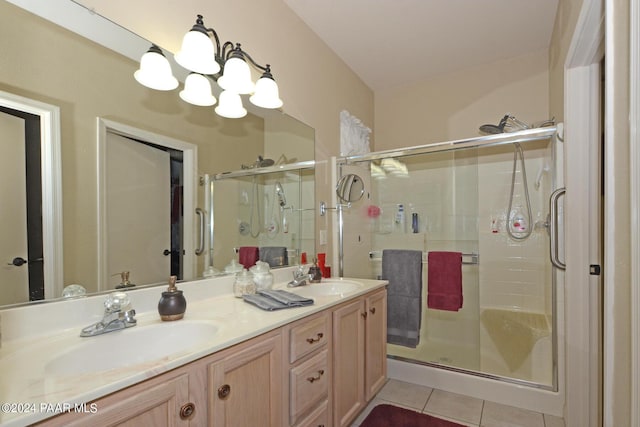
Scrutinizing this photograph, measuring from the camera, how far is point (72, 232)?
1.07 meters

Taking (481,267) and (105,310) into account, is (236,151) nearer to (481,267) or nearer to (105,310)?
(105,310)

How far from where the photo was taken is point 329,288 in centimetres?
204

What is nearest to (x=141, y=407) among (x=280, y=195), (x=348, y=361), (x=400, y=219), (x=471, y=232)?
(x=348, y=361)

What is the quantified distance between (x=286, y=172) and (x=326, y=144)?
595mm

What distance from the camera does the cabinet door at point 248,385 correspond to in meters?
0.92

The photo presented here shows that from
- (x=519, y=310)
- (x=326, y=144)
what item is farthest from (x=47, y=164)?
(x=519, y=310)

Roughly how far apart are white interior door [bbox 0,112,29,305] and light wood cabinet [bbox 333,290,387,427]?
45.8 inches

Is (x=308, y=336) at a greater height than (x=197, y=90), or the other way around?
(x=197, y=90)

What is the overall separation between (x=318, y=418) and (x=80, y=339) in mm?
986

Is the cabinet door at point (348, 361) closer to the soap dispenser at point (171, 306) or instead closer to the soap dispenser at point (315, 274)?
the soap dispenser at point (315, 274)

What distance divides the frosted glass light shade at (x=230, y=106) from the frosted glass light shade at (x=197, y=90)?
83 mm

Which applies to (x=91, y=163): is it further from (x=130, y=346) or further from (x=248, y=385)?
(x=248, y=385)

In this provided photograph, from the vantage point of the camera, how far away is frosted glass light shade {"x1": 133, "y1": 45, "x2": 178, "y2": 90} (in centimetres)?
128

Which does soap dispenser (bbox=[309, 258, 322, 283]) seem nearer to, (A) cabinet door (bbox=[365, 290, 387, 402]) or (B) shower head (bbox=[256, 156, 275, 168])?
(A) cabinet door (bbox=[365, 290, 387, 402])
